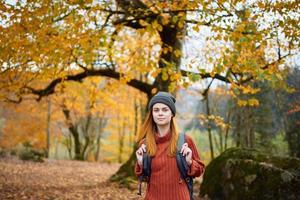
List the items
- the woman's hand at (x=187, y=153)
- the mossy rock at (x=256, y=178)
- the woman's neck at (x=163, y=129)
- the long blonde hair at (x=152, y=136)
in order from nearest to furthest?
the woman's hand at (x=187, y=153), the long blonde hair at (x=152, y=136), the woman's neck at (x=163, y=129), the mossy rock at (x=256, y=178)

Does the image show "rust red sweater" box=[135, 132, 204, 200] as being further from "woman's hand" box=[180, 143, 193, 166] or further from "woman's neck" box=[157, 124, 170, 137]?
"woman's neck" box=[157, 124, 170, 137]

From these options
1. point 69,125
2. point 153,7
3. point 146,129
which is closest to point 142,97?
point 69,125

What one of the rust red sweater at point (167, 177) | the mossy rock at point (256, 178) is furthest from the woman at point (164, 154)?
the mossy rock at point (256, 178)

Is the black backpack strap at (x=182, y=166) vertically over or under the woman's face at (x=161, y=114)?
under

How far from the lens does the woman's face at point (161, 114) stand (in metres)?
3.78

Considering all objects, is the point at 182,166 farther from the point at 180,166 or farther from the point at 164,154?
the point at 164,154

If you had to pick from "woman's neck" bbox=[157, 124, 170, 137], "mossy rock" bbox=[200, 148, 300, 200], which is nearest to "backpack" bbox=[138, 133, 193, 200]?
"woman's neck" bbox=[157, 124, 170, 137]

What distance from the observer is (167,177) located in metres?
3.63

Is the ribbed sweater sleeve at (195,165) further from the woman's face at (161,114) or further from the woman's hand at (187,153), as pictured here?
the woman's face at (161,114)

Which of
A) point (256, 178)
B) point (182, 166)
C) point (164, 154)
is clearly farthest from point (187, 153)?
point (256, 178)

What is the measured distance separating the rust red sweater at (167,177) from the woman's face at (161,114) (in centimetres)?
30

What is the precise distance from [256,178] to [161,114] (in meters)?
4.90

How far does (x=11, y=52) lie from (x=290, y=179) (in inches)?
267

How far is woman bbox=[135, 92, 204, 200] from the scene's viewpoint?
3.61 m
